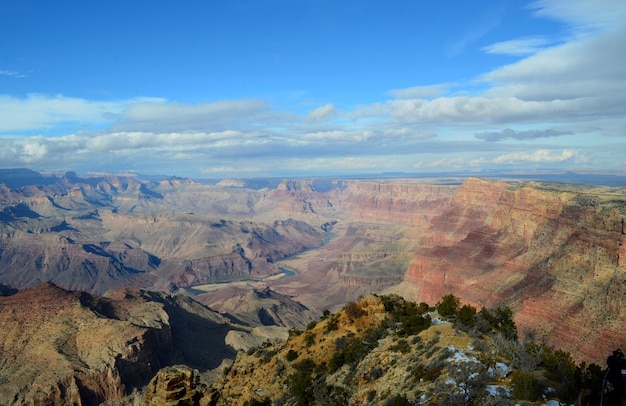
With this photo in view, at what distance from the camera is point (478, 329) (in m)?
27.8

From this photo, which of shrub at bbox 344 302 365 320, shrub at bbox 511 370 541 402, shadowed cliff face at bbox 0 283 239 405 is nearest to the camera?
shrub at bbox 511 370 541 402

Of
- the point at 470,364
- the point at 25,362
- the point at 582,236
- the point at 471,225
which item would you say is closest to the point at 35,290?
the point at 25,362

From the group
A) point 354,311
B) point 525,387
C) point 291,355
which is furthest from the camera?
point 354,311

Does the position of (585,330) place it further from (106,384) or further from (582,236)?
(106,384)

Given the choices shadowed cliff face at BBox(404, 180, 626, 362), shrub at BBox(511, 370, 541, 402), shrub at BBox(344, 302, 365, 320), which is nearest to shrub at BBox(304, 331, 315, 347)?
shrub at BBox(344, 302, 365, 320)

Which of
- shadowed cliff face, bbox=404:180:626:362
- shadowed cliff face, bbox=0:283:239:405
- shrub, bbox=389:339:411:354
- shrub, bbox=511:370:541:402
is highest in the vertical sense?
shrub, bbox=511:370:541:402

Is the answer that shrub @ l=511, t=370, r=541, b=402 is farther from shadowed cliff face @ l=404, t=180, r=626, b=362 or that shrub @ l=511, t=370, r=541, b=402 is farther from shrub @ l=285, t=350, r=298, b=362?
shadowed cliff face @ l=404, t=180, r=626, b=362

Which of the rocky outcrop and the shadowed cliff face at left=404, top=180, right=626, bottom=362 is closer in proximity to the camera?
the rocky outcrop

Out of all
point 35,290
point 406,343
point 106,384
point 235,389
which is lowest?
point 106,384

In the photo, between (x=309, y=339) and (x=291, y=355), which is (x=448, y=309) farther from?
(x=291, y=355)

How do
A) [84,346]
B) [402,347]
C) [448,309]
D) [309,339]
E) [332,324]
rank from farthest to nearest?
[84,346], [332,324], [309,339], [448,309], [402,347]

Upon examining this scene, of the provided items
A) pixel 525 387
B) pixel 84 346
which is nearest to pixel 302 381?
pixel 525 387

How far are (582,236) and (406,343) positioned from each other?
73.3 metres

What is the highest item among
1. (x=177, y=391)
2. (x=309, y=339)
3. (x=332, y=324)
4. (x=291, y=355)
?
(x=332, y=324)
